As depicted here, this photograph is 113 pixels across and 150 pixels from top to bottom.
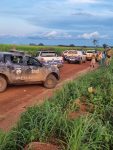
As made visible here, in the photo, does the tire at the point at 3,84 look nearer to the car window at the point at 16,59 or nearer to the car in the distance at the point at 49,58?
the car window at the point at 16,59

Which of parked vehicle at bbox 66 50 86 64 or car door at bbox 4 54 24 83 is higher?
car door at bbox 4 54 24 83

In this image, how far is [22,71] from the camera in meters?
20.4

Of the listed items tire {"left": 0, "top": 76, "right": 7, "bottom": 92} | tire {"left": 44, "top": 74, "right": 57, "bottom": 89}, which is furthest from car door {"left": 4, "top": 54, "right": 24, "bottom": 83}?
tire {"left": 44, "top": 74, "right": 57, "bottom": 89}

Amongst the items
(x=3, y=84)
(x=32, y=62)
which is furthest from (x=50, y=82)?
(x=3, y=84)

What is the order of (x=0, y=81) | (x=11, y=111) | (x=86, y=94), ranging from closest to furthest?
1. (x=86, y=94)
2. (x=11, y=111)
3. (x=0, y=81)

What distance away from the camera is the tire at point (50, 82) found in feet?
72.1

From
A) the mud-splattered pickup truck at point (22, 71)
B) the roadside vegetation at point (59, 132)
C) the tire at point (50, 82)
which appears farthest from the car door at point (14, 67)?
the roadside vegetation at point (59, 132)

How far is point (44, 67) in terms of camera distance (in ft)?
71.6

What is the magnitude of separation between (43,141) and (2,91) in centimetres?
1208

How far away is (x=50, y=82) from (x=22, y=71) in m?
2.20

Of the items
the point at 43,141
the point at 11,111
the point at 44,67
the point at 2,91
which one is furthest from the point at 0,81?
the point at 43,141

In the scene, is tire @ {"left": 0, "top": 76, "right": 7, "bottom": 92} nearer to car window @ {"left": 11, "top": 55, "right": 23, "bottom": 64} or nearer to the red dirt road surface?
the red dirt road surface

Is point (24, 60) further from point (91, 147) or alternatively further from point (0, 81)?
point (91, 147)

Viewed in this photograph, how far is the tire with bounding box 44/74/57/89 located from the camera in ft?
72.1
